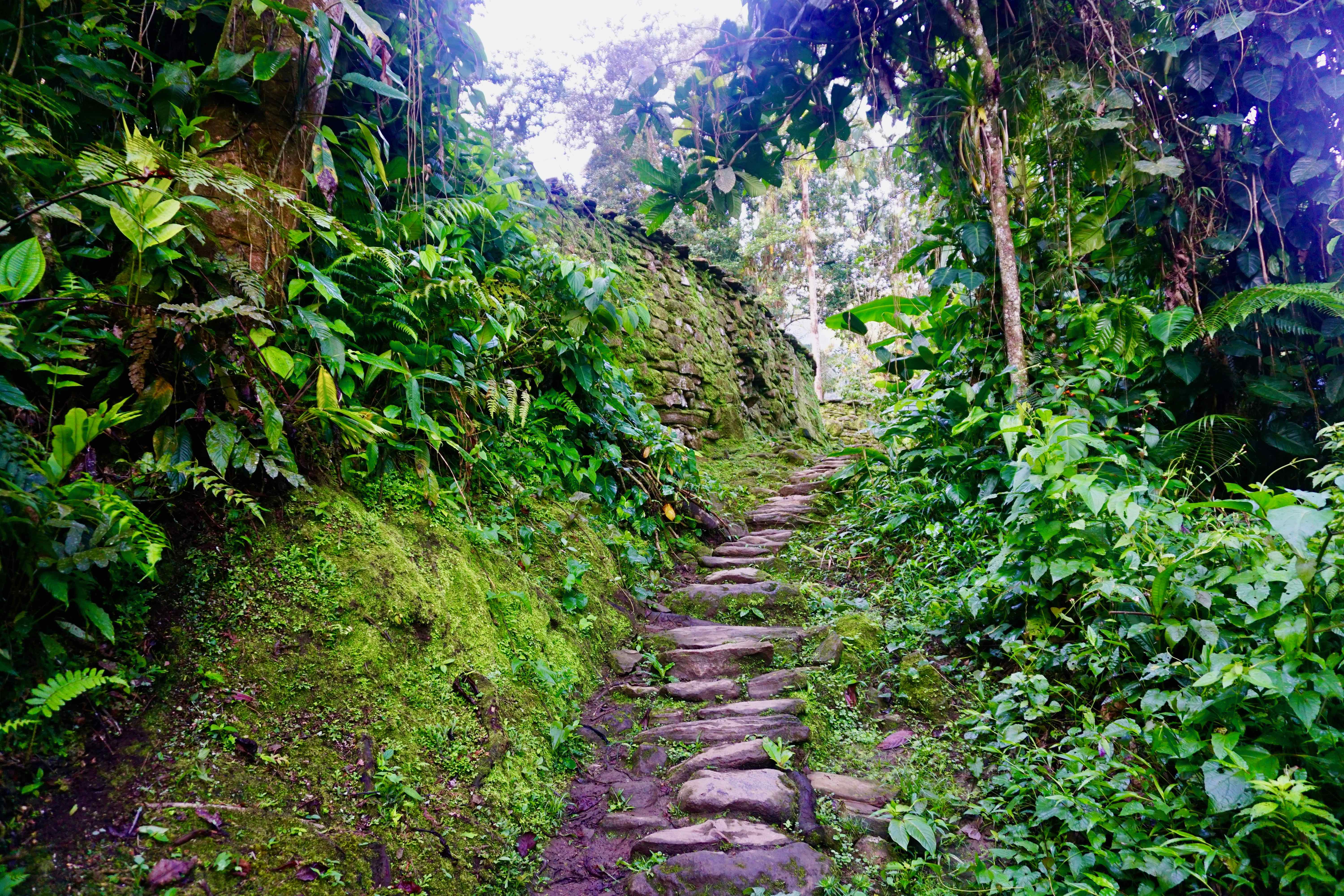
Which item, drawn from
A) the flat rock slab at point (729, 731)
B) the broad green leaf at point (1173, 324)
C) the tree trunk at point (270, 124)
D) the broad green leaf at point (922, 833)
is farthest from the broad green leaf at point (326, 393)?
the broad green leaf at point (1173, 324)

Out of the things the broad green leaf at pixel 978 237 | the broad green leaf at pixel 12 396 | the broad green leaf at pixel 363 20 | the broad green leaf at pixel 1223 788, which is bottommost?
the broad green leaf at pixel 1223 788

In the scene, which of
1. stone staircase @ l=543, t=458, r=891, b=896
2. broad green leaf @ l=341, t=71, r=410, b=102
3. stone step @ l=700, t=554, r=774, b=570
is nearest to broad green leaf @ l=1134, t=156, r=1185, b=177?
stone staircase @ l=543, t=458, r=891, b=896

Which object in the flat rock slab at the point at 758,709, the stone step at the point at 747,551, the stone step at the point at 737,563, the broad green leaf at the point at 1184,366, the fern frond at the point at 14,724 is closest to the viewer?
the fern frond at the point at 14,724

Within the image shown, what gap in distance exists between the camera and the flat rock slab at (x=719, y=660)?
2.98 metres

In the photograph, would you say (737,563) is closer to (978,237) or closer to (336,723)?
(978,237)

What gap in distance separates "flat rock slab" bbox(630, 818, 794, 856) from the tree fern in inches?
57.4

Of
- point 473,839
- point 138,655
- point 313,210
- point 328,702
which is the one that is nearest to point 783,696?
point 473,839

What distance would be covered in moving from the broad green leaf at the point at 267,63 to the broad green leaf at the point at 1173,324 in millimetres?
3816

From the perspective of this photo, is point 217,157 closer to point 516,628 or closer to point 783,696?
point 516,628

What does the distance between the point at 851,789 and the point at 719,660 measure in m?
1.03

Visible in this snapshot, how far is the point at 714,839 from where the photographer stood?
1832 mm

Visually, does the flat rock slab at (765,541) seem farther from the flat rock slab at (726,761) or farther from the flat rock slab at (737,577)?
the flat rock slab at (726,761)

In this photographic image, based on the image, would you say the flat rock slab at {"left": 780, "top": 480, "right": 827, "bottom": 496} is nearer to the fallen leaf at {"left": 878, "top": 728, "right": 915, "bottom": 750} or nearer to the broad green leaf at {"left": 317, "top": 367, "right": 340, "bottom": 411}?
the fallen leaf at {"left": 878, "top": 728, "right": 915, "bottom": 750}

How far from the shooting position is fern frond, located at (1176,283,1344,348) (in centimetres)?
245
